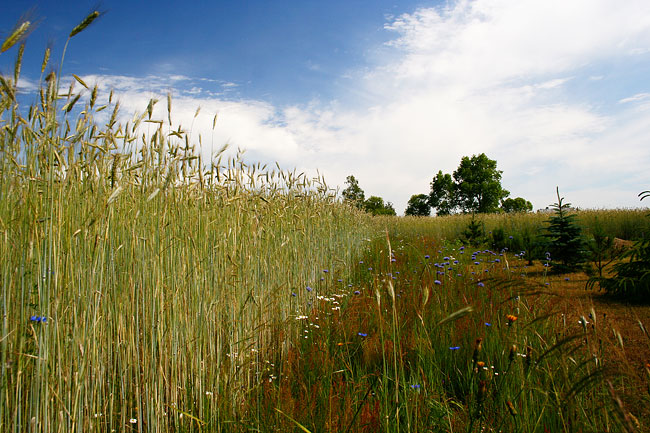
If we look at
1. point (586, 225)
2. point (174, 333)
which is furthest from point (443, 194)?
point (174, 333)

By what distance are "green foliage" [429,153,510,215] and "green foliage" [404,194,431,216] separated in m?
3.35

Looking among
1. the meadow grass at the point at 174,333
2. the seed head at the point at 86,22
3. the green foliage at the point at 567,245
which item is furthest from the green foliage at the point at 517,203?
the seed head at the point at 86,22

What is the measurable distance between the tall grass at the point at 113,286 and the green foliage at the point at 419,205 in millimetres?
40192

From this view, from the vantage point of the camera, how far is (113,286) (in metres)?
1.58

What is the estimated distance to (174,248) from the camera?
1.83 m

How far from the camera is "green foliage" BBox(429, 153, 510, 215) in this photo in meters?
33.3

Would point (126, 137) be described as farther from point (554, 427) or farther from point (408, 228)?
point (408, 228)

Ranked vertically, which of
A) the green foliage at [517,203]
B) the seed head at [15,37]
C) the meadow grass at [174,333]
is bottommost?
the meadow grass at [174,333]

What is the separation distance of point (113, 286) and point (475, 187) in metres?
35.4

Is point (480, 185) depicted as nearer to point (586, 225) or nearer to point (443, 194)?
point (443, 194)

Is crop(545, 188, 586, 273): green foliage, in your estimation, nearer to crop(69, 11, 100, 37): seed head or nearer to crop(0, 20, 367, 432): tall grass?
crop(0, 20, 367, 432): tall grass

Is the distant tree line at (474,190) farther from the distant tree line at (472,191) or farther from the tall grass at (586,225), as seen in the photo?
the tall grass at (586,225)

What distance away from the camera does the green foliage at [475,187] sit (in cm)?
3328

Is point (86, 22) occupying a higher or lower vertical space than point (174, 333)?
higher
